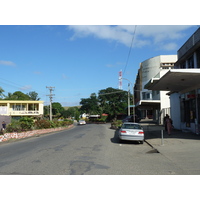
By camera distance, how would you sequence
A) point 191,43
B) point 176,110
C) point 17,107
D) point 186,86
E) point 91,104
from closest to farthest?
point 186,86 → point 191,43 → point 176,110 → point 17,107 → point 91,104

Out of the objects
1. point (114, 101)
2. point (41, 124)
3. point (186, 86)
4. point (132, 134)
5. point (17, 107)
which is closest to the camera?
point (132, 134)

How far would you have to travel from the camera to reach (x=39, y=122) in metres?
30.0

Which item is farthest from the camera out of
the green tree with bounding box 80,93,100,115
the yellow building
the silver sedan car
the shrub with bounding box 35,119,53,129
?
the green tree with bounding box 80,93,100,115

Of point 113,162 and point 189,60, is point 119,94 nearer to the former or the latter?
point 189,60

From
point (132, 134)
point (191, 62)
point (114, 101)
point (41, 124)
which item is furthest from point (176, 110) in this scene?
point (114, 101)

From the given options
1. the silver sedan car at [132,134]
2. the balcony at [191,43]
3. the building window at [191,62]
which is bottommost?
the silver sedan car at [132,134]

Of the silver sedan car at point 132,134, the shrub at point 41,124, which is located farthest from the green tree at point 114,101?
the silver sedan car at point 132,134

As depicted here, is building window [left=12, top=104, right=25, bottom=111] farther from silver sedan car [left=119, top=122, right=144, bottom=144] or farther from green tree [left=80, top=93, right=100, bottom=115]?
silver sedan car [left=119, top=122, right=144, bottom=144]

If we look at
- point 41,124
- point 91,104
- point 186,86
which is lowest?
point 41,124

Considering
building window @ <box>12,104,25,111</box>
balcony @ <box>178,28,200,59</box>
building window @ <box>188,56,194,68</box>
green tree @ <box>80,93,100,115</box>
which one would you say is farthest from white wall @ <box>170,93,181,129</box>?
green tree @ <box>80,93,100,115</box>

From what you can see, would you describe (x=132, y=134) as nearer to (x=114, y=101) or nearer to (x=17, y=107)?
(x=17, y=107)

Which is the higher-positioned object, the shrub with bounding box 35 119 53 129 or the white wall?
the white wall

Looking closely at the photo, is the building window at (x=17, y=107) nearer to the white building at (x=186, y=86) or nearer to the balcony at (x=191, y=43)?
the white building at (x=186, y=86)
